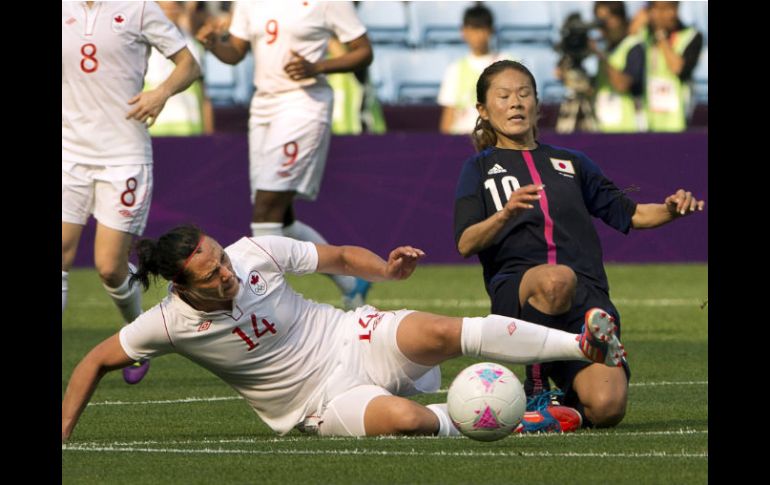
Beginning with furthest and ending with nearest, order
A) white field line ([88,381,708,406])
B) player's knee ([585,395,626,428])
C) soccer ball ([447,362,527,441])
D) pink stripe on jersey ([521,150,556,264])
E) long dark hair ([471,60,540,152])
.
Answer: white field line ([88,381,708,406]), long dark hair ([471,60,540,152]), pink stripe on jersey ([521,150,556,264]), player's knee ([585,395,626,428]), soccer ball ([447,362,527,441])

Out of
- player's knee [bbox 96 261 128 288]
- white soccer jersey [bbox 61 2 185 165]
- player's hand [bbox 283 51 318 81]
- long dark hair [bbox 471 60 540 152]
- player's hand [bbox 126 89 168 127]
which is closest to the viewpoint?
long dark hair [bbox 471 60 540 152]

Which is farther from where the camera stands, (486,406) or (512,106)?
(512,106)

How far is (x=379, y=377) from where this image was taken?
719cm

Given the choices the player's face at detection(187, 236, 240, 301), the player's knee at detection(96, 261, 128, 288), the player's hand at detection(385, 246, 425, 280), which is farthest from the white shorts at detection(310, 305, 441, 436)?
the player's knee at detection(96, 261, 128, 288)

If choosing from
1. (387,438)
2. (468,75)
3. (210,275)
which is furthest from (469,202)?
(468,75)

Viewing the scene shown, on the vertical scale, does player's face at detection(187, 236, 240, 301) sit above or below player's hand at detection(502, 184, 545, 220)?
below

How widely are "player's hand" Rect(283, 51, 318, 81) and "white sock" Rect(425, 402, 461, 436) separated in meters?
4.47

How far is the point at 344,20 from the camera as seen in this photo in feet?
37.9

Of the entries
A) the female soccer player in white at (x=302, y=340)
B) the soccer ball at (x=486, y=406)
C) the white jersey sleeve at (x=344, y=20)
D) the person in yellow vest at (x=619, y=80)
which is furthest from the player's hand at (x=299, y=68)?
the person in yellow vest at (x=619, y=80)

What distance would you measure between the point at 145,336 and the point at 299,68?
14.9ft

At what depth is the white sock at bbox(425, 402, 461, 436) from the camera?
7.03 metres

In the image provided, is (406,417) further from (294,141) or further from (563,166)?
(294,141)

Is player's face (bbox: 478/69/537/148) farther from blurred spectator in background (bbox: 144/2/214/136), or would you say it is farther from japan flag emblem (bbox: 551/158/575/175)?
blurred spectator in background (bbox: 144/2/214/136)
